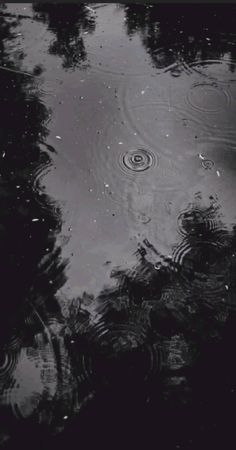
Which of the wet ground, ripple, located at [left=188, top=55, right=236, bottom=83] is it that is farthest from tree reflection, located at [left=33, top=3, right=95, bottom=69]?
ripple, located at [left=188, top=55, right=236, bottom=83]

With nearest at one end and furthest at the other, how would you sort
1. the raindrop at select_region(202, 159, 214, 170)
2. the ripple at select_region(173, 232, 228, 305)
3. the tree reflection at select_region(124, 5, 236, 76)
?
the ripple at select_region(173, 232, 228, 305), the raindrop at select_region(202, 159, 214, 170), the tree reflection at select_region(124, 5, 236, 76)

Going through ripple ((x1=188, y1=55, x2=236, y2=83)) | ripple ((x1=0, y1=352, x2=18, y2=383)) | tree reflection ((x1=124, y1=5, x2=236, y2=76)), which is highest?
tree reflection ((x1=124, y1=5, x2=236, y2=76))

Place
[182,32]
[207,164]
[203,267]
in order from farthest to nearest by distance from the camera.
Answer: [182,32] < [207,164] < [203,267]

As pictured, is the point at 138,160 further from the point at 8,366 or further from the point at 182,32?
the point at 8,366

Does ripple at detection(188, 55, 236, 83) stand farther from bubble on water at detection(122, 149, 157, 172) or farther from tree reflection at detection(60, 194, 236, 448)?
tree reflection at detection(60, 194, 236, 448)

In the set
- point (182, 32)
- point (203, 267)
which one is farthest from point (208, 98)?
point (203, 267)

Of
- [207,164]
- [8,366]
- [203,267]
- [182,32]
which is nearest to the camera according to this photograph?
[8,366]
